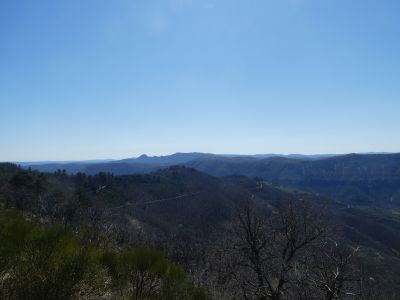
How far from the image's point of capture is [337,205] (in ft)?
627

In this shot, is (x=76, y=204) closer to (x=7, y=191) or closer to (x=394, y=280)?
(x=7, y=191)

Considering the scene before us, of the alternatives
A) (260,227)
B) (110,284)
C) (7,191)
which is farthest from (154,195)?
(110,284)

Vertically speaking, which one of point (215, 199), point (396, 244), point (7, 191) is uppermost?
point (7, 191)

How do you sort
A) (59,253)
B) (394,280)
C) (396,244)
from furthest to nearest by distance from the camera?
(396,244) → (394,280) → (59,253)

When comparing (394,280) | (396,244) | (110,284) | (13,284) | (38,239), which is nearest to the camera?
(13,284)

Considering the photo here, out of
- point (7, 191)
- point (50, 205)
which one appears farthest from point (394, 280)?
point (7, 191)

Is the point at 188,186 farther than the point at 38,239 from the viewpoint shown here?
Yes

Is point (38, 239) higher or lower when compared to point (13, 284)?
higher

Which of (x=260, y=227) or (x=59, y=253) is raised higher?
(x=59, y=253)

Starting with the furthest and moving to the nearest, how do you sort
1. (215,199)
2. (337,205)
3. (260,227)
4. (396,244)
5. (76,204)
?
1. (337,205)
2. (396,244)
3. (215,199)
4. (76,204)
5. (260,227)

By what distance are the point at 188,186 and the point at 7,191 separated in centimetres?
9759

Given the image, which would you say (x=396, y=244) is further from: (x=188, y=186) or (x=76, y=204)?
(x=76, y=204)

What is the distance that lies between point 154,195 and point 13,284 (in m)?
136

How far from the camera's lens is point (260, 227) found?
26328 millimetres
